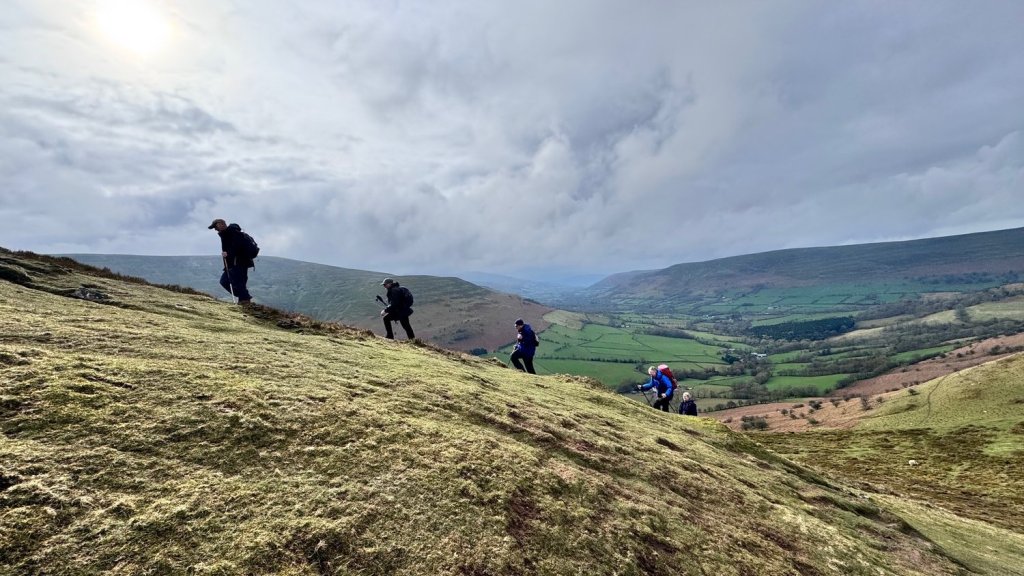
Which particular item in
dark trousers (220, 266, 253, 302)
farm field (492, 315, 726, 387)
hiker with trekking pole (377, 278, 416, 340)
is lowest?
farm field (492, 315, 726, 387)

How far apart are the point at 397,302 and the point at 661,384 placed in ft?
54.0

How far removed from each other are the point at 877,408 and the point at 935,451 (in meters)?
31.5

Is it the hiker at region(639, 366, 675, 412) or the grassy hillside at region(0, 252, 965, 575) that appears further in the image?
the hiker at region(639, 366, 675, 412)

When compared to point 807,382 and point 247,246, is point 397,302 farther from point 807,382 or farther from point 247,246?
point 807,382

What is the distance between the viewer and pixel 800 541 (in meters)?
9.05

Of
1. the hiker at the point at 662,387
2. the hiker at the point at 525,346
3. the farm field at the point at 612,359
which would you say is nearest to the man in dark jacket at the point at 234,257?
the hiker at the point at 525,346

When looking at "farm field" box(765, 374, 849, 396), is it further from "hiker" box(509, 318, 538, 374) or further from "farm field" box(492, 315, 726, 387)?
"hiker" box(509, 318, 538, 374)

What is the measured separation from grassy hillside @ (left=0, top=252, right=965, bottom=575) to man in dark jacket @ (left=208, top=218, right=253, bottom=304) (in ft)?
20.1

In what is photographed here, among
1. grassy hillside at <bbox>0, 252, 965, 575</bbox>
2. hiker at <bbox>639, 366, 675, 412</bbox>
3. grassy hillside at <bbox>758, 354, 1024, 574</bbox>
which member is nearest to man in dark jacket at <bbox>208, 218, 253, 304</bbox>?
grassy hillside at <bbox>0, 252, 965, 575</bbox>

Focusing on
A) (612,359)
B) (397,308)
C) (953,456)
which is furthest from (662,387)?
(612,359)

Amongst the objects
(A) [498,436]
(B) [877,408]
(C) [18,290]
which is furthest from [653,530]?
(B) [877,408]

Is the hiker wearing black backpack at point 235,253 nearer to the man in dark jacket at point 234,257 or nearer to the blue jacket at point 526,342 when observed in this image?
the man in dark jacket at point 234,257

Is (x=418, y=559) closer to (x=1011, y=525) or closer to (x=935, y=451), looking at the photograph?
(x=1011, y=525)

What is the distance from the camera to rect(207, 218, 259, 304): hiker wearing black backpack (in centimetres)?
1908
